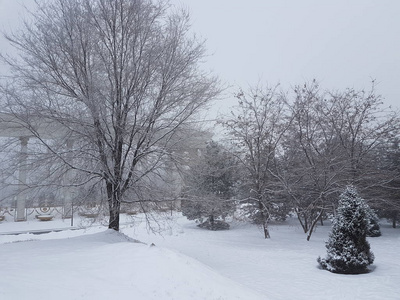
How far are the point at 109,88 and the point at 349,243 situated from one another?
28.8ft

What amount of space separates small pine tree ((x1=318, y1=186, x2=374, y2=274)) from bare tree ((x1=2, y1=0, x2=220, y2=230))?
5863mm

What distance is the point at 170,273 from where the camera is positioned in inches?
246

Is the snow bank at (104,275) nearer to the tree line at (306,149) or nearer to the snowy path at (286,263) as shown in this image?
the snowy path at (286,263)

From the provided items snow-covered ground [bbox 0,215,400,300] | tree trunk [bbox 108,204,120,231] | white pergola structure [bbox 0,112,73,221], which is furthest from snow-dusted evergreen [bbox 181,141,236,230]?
white pergola structure [bbox 0,112,73,221]

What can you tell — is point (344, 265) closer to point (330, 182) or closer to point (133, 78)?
point (330, 182)

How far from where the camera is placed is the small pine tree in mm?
9984

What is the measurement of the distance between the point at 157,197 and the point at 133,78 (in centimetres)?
378

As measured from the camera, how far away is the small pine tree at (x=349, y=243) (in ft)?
32.8

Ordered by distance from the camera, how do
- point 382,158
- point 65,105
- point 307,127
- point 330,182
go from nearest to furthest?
point 65,105 → point 330,182 → point 307,127 → point 382,158

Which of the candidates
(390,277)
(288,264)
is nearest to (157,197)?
(288,264)

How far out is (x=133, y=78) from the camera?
9.92 metres

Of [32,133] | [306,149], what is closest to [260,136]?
[306,149]

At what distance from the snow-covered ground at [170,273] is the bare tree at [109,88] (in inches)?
90.9

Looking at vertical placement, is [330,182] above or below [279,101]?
below
